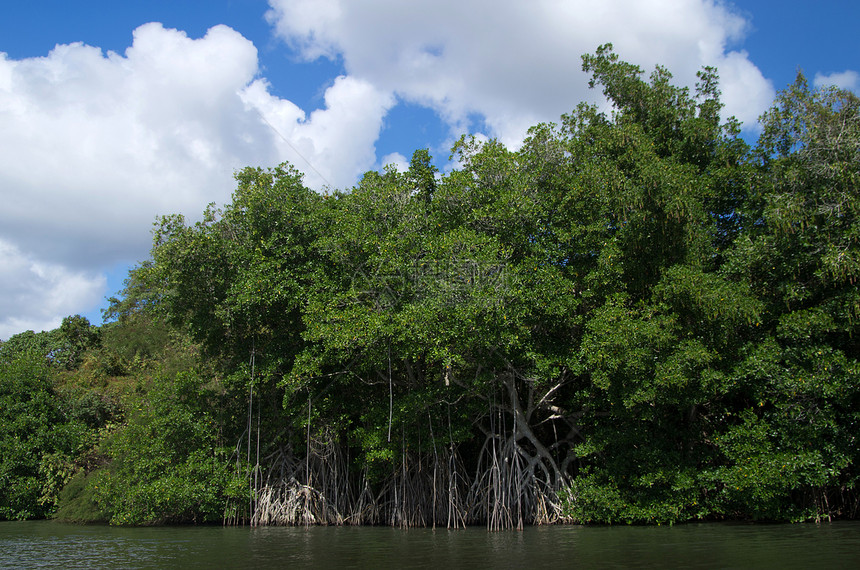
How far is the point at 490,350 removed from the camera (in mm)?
14570

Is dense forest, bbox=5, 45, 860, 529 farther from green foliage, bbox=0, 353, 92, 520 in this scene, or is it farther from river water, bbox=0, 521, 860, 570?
river water, bbox=0, 521, 860, 570

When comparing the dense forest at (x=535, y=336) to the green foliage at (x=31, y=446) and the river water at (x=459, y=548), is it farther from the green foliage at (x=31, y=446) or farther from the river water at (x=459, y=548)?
the river water at (x=459, y=548)

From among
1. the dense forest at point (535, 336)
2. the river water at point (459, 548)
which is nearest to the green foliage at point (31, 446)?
the dense forest at point (535, 336)

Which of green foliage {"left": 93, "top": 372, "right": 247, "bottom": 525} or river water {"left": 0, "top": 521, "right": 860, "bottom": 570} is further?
green foliage {"left": 93, "top": 372, "right": 247, "bottom": 525}

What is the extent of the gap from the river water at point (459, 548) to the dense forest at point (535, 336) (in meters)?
1.47

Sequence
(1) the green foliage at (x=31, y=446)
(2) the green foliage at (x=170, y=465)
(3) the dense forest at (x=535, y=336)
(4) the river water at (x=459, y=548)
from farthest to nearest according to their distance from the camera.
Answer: (1) the green foliage at (x=31, y=446) < (2) the green foliage at (x=170, y=465) < (3) the dense forest at (x=535, y=336) < (4) the river water at (x=459, y=548)

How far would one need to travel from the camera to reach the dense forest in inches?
517

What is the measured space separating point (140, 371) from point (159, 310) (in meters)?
9.91

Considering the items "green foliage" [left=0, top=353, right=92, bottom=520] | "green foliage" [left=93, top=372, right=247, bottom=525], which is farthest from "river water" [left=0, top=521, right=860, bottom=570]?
"green foliage" [left=0, top=353, right=92, bottom=520]

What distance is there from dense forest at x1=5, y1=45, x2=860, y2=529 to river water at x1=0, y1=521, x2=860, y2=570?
147 cm

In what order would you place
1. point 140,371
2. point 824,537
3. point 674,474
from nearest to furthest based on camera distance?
1. point 824,537
2. point 674,474
3. point 140,371

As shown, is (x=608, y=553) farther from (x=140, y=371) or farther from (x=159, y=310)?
(x=140, y=371)

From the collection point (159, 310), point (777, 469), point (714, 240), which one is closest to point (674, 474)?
point (777, 469)

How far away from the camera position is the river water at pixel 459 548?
8883 millimetres
